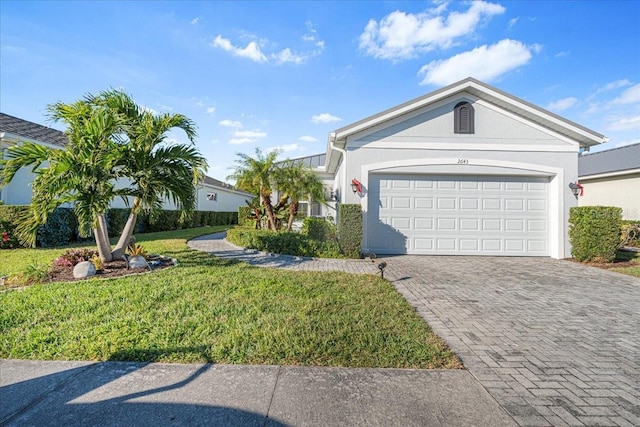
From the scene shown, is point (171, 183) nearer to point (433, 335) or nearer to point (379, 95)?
point (433, 335)

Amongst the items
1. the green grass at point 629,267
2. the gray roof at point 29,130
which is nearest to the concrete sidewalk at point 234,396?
the green grass at point 629,267

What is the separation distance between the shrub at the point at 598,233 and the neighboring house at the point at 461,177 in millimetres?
713

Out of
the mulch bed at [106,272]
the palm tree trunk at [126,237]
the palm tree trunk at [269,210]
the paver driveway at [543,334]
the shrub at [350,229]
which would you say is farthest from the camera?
the palm tree trunk at [269,210]

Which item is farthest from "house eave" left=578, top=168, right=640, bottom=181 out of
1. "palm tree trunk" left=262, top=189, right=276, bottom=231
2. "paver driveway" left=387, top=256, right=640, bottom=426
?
"palm tree trunk" left=262, top=189, right=276, bottom=231

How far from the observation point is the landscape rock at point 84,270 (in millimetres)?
5715

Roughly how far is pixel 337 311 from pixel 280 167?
27.7ft

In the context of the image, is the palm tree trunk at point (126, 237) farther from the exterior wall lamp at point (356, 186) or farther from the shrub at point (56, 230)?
the exterior wall lamp at point (356, 186)

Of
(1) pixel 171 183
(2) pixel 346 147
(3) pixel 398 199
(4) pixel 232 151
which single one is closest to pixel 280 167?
(4) pixel 232 151

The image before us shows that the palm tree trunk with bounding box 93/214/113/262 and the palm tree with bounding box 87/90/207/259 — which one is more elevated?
the palm tree with bounding box 87/90/207/259

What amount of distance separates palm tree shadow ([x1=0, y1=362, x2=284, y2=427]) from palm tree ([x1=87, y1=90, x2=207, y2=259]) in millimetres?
4301

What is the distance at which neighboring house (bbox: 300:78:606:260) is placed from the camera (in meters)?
9.49

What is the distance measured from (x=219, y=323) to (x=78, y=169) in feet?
14.0

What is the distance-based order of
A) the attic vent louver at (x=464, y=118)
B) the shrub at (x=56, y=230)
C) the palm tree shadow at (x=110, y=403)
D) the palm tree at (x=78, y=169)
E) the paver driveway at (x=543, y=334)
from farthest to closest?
1. the shrub at (x=56, y=230)
2. the attic vent louver at (x=464, y=118)
3. the palm tree at (x=78, y=169)
4. the paver driveway at (x=543, y=334)
5. the palm tree shadow at (x=110, y=403)

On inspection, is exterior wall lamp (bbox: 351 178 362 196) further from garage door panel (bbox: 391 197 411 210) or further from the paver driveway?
the paver driveway
